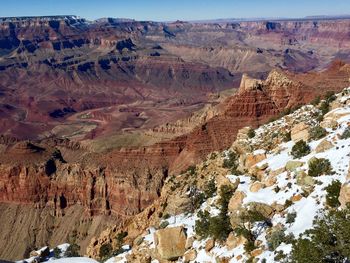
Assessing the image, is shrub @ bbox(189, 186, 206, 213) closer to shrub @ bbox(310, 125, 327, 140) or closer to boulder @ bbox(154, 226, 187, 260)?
boulder @ bbox(154, 226, 187, 260)

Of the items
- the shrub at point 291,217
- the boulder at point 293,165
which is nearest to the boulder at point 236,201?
the boulder at point 293,165

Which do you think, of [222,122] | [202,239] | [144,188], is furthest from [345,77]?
[202,239]

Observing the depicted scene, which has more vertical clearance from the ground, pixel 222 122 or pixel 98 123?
pixel 222 122

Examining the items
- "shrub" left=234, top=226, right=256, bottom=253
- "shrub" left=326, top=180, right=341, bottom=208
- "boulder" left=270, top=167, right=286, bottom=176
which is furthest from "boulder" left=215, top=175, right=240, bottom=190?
"shrub" left=326, top=180, right=341, bottom=208

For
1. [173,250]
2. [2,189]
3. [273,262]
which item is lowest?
[2,189]

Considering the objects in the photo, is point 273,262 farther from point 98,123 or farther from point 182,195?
point 98,123

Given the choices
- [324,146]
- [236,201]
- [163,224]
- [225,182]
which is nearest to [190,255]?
[236,201]
